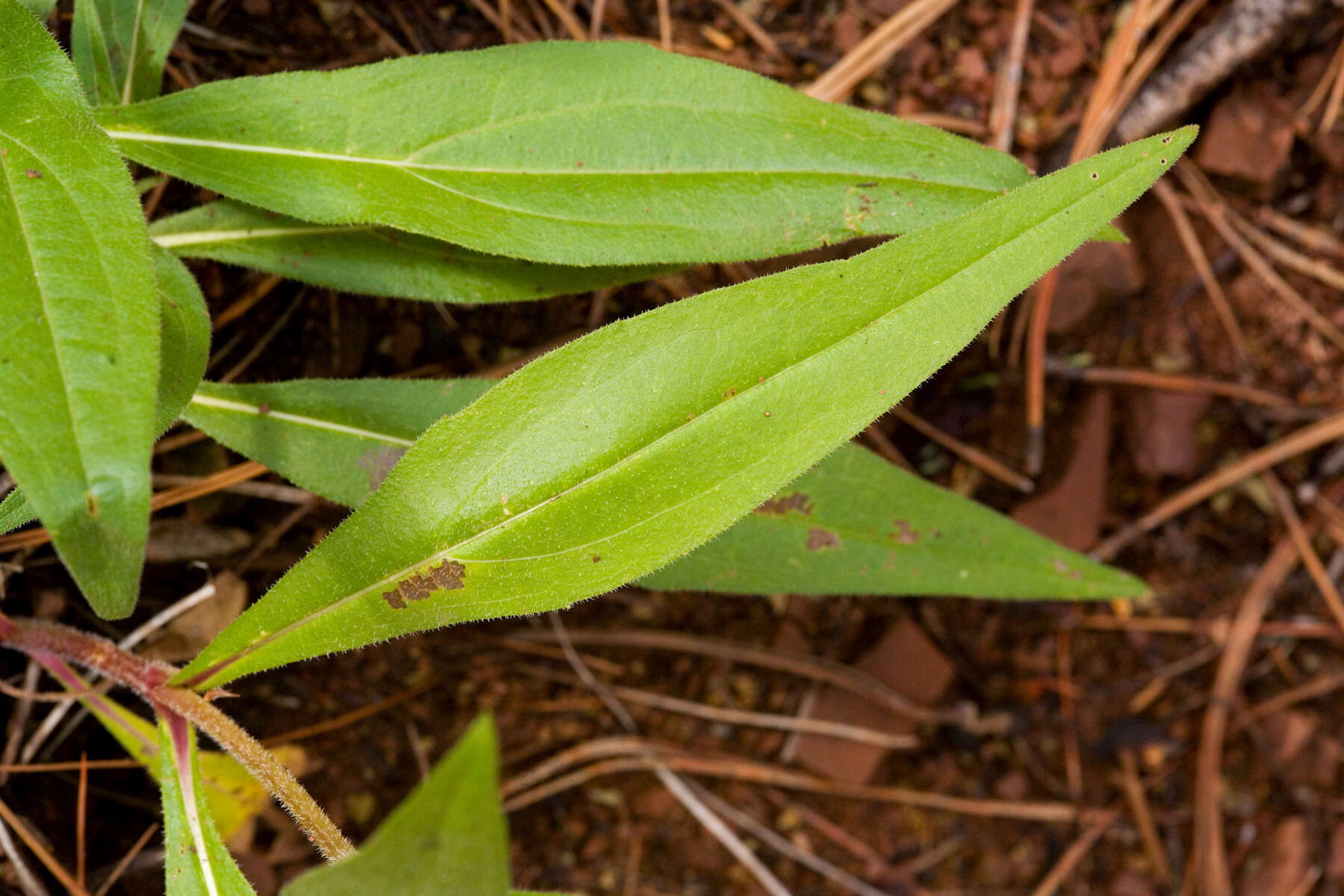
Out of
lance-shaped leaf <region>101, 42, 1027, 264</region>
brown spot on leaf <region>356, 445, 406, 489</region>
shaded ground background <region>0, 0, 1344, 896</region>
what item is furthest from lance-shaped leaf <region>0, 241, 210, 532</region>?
shaded ground background <region>0, 0, 1344, 896</region>

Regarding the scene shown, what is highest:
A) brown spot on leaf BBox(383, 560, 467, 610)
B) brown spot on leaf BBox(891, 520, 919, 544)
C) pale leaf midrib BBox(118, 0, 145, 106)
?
pale leaf midrib BBox(118, 0, 145, 106)

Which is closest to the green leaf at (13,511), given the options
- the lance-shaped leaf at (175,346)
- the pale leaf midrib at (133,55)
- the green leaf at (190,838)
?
the lance-shaped leaf at (175,346)

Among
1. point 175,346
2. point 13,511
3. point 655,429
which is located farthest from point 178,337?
point 655,429

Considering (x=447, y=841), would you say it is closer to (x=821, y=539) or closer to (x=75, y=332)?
(x=75, y=332)

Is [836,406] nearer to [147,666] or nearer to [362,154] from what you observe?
[362,154]

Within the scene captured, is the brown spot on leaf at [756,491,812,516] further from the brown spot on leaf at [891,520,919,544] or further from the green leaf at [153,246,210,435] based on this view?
the green leaf at [153,246,210,435]

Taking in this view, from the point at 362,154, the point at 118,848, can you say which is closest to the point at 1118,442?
the point at 362,154
